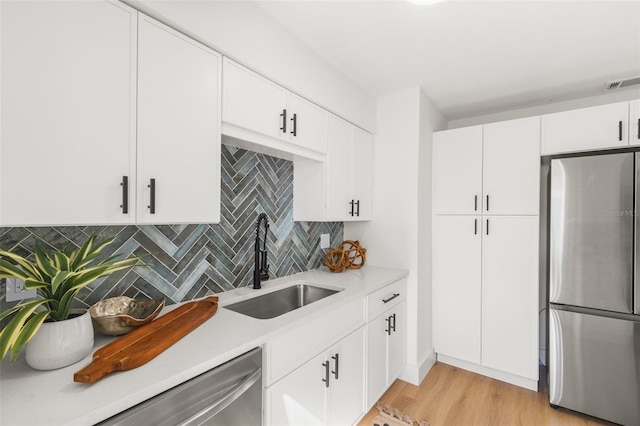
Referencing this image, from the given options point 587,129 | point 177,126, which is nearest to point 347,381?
point 177,126

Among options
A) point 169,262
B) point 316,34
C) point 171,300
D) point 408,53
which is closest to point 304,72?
point 316,34

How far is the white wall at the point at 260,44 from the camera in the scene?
49.8 inches

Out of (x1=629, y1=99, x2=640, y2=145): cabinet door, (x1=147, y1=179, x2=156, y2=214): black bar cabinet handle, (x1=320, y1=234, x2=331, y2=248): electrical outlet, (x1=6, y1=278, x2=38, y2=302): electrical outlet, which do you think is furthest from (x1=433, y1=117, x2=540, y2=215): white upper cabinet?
(x1=6, y1=278, x2=38, y2=302): electrical outlet

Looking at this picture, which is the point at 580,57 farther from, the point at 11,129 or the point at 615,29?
the point at 11,129

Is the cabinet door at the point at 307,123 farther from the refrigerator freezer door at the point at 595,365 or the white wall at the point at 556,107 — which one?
the refrigerator freezer door at the point at 595,365

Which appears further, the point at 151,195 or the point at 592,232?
A: the point at 592,232

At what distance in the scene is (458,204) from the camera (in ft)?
8.93

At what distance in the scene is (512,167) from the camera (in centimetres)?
248

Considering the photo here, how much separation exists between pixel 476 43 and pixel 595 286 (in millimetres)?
1849

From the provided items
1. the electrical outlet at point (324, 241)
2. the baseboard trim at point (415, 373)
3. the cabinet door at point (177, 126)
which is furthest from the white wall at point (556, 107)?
the cabinet door at point (177, 126)

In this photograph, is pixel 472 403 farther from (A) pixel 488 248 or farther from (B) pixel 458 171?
(B) pixel 458 171

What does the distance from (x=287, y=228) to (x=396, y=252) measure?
1.02 metres

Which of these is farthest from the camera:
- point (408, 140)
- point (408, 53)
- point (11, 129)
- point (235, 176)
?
point (408, 140)

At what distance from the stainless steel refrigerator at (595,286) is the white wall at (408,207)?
91 cm
